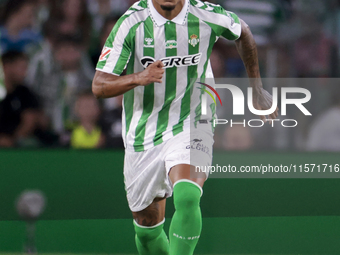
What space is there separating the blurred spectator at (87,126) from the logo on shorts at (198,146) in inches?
64.8

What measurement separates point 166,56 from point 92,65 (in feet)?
6.17

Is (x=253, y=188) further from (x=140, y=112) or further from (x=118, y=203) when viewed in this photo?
(x=140, y=112)

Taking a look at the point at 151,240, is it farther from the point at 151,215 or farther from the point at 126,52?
Result: the point at 126,52

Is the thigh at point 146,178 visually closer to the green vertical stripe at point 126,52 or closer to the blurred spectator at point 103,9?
the green vertical stripe at point 126,52

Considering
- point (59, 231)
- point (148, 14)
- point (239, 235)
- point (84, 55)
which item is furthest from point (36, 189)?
point (148, 14)

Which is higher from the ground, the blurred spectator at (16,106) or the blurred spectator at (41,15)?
the blurred spectator at (41,15)

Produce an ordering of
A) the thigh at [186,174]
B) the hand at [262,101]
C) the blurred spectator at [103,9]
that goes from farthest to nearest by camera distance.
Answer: the blurred spectator at [103,9] < the hand at [262,101] < the thigh at [186,174]

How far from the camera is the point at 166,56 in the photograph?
3.51 meters

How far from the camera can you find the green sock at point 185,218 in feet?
10.3

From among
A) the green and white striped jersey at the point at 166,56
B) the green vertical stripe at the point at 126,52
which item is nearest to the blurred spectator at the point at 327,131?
the green and white striped jersey at the point at 166,56

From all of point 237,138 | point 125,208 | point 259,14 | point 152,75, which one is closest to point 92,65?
point 125,208

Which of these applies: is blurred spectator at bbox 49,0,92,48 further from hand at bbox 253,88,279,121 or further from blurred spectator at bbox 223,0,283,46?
hand at bbox 253,88,279,121

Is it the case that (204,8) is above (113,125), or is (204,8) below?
above

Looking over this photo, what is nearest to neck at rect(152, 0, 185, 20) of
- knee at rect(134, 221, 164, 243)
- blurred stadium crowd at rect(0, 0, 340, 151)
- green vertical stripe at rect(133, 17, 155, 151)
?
green vertical stripe at rect(133, 17, 155, 151)
